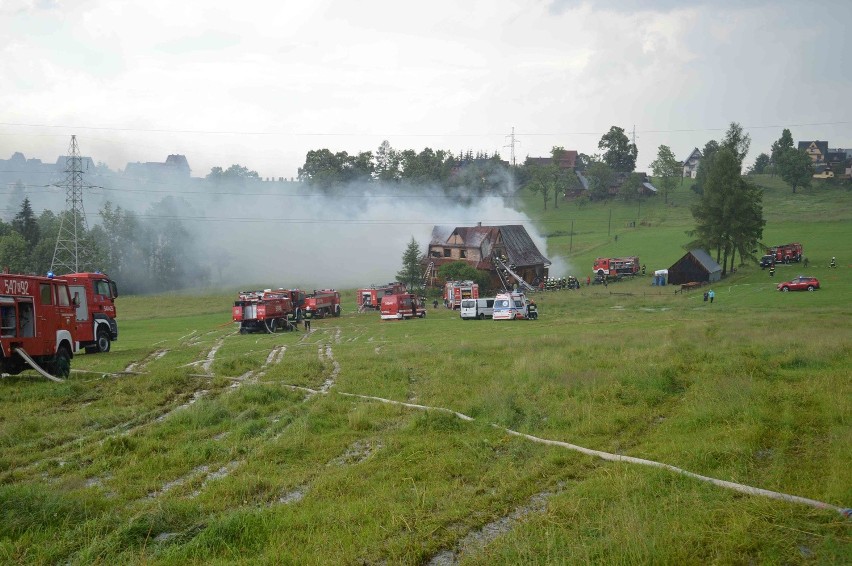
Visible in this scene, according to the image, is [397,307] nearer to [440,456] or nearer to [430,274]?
[430,274]

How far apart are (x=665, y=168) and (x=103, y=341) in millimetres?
115535

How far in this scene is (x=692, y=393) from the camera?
56.7ft

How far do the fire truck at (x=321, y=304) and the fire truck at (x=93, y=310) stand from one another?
23287mm

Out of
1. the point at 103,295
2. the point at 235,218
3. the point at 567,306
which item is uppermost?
the point at 235,218

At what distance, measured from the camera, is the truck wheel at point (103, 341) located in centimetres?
3438

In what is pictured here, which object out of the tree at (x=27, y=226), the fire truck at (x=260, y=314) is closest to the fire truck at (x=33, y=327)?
the fire truck at (x=260, y=314)

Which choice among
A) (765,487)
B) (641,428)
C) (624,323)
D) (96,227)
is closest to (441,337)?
(624,323)

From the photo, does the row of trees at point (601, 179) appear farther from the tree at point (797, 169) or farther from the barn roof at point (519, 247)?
the barn roof at point (519, 247)

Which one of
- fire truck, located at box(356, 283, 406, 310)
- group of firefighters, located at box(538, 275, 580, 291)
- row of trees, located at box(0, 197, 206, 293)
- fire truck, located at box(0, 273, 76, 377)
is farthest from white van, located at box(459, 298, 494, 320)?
row of trees, located at box(0, 197, 206, 293)

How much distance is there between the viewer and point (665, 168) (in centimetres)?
13225

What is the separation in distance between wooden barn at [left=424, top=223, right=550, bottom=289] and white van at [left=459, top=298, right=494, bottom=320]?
26.7m

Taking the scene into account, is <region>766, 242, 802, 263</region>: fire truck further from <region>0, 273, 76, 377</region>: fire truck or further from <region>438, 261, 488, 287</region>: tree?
<region>0, 273, 76, 377</region>: fire truck

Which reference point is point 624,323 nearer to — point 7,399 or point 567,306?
point 567,306

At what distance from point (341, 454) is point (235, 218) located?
9804cm
